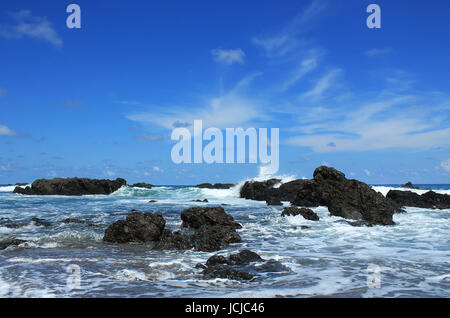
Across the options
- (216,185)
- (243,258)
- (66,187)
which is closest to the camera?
(243,258)

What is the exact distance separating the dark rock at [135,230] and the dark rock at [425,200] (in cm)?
1836

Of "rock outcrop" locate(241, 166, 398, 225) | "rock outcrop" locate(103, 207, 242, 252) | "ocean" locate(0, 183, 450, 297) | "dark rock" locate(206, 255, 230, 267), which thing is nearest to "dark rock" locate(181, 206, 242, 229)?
"ocean" locate(0, 183, 450, 297)

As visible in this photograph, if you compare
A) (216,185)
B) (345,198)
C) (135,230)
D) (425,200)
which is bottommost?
(135,230)

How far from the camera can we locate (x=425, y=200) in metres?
22.6

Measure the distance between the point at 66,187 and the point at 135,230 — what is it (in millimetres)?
39189

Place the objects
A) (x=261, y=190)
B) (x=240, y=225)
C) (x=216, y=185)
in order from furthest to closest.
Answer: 1. (x=216, y=185)
2. (x=261, y=190)
3. (x=240, y=225)

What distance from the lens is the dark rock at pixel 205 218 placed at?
13.3 m

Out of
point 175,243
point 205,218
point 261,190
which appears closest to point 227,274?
point 175,243

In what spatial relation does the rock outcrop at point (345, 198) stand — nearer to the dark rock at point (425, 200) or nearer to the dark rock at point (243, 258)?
the dark rock at point (425, 200)

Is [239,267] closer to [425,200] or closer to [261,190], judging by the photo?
[425,200]

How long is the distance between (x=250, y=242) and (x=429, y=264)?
471cm

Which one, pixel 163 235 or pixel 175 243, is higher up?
pixel 163 235

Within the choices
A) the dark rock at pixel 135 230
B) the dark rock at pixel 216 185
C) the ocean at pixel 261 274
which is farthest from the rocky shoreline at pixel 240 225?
the dark rock at pixel 216 185

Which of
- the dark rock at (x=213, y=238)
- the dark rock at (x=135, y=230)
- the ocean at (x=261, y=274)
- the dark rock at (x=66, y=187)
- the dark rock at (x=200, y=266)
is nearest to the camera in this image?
the ocean at (x=261, y=274)
